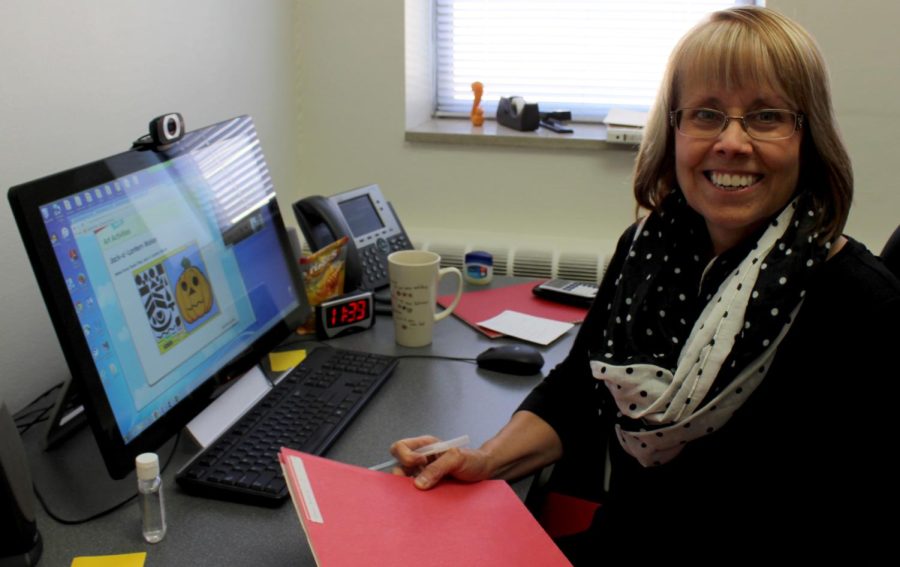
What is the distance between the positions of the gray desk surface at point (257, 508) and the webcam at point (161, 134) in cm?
40

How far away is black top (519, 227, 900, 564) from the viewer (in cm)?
99

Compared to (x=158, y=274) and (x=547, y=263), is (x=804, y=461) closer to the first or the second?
(x=158, y=274)

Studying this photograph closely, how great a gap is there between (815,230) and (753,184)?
0.10 metres

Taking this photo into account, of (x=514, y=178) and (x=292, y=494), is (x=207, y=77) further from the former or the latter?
(x=292, y=494)

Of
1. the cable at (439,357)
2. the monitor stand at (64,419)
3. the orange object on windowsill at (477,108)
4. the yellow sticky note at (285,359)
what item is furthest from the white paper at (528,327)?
the orange object on windowsill at (477,108)

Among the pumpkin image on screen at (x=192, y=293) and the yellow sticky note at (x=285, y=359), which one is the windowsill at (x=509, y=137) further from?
the pumpkin image on screen at (x=192, y=293)

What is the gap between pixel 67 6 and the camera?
1.33m

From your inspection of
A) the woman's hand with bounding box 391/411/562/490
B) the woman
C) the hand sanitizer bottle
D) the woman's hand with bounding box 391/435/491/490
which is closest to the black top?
the woman

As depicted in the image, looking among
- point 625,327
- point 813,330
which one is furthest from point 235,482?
point 813,330

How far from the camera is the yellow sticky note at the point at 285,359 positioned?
4.51 feet

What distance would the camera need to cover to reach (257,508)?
37.8 inches

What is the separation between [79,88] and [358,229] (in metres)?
0.62

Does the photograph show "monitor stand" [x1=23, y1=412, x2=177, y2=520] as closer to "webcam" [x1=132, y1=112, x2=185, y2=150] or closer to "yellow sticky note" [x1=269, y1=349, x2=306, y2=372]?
"yellow sticky note" [x1=269, y1=349, x2=306, y2=372]

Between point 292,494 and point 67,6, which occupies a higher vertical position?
point 67,6
